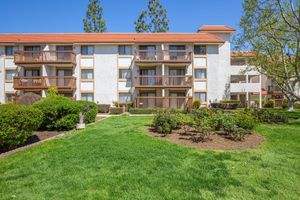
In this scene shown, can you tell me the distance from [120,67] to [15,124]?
22.4 meters

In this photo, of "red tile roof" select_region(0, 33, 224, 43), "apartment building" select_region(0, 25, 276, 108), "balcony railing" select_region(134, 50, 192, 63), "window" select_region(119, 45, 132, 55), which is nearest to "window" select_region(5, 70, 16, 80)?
"apartment building" select_region(0, 25, 276, 108)

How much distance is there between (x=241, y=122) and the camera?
988 cm

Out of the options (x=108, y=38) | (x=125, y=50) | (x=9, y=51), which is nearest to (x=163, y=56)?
(x=125, y=50)

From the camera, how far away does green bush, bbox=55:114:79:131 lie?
11794 mm

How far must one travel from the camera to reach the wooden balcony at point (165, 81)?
27422 millimetres

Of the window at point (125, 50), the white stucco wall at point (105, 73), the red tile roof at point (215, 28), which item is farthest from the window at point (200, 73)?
the white stucco wall at point (105, 73)

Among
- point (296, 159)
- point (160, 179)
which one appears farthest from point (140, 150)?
point (296, 159)

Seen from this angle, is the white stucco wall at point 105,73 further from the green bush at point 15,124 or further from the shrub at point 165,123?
the green bush at point 15,124

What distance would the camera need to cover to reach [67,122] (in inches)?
472

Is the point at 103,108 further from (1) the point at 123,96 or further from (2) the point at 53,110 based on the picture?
(2) the point at 53,110

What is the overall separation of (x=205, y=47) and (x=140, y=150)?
25947mm

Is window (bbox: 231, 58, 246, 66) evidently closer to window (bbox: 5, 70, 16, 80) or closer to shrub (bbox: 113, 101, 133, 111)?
shrub (bbox: 113, 101, 133, 111)

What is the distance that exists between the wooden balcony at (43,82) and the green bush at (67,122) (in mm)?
16129

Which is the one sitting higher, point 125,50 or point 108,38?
point 108,38
